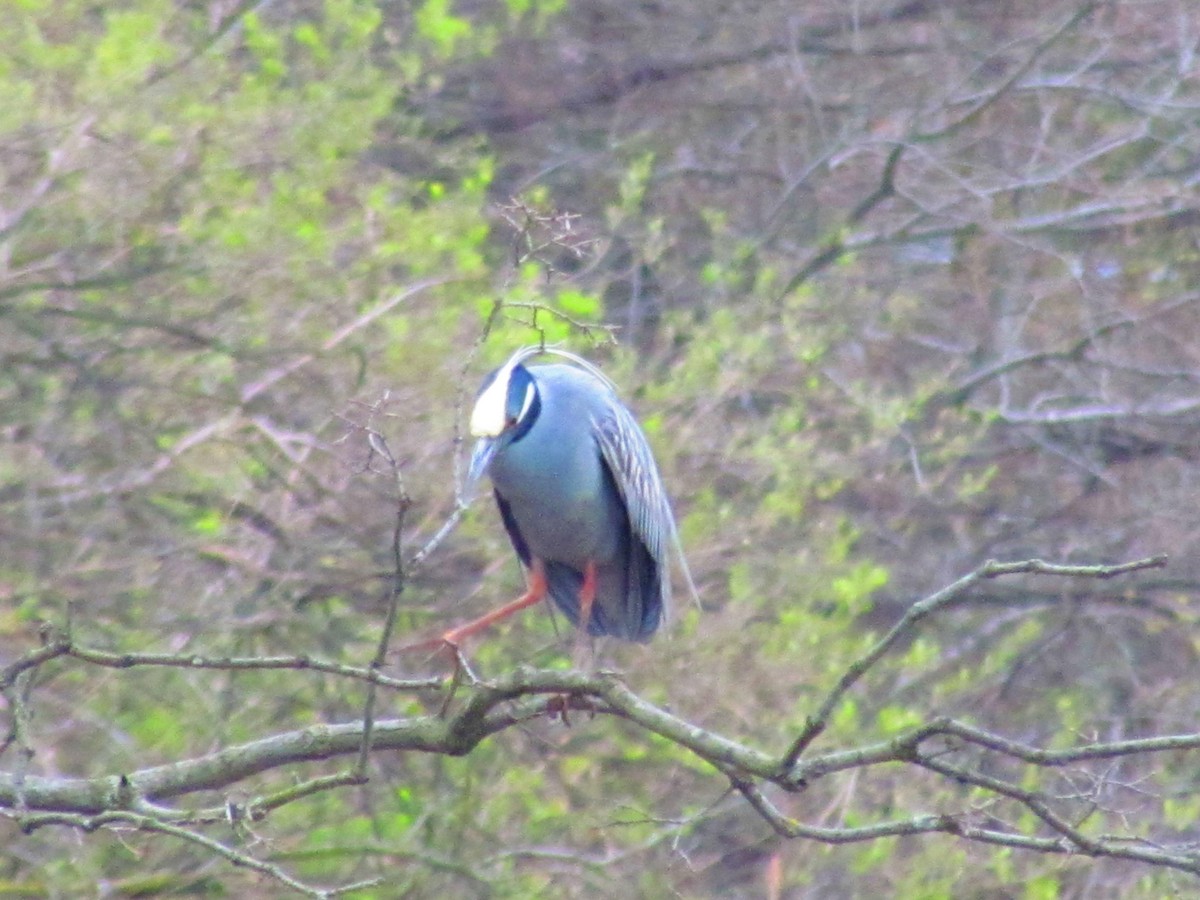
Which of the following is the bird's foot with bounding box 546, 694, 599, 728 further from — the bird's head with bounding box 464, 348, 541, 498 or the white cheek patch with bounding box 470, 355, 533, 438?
the white cheek patch with bounding box 470, 355, 533, 438

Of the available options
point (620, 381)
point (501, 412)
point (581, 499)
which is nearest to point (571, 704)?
point (501, 412)

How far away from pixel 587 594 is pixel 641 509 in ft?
0.86

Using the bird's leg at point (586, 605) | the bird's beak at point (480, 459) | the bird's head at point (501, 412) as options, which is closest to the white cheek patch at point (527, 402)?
the bird's head at point (501, 412)

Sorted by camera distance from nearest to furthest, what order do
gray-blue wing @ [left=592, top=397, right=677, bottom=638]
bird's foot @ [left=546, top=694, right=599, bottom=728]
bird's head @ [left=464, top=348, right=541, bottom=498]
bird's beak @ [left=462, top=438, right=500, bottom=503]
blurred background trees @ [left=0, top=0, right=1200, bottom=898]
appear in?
bird's foot @ [left=546, top=694, right=599, bottom=728]
bird's beak @ [left=462, top=438, right=500, bottom=503]
bird's head @ [left=464, top=348, right=541, bottom=498]
gray-blue wing @ [left=592, top=397, right=677, bottom=638]
blurred background trees @ [left=0, top=0, right=1200, bottom=898]

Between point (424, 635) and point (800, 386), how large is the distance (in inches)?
118

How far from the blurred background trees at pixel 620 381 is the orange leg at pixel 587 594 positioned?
0.69 meters

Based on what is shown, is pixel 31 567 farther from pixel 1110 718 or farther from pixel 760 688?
pixel 1110 718

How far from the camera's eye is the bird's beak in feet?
14.4

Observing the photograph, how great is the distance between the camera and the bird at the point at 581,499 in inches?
198

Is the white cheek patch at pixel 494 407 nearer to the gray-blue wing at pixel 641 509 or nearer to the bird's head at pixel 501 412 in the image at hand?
the bird's head at pixel 501 412

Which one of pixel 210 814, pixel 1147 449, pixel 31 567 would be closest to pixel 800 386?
pixel 1147 449

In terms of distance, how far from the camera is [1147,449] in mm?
10969

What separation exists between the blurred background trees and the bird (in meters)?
0.29

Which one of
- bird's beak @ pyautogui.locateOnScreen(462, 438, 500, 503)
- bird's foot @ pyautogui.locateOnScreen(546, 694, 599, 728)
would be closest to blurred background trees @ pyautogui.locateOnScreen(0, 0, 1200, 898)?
bird's foot @ pyautogui.locateOnScreen(546, 694, 599, 728)
